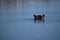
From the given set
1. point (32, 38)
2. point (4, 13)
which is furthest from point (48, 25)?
point (4, 13)

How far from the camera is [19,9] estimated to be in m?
3.94

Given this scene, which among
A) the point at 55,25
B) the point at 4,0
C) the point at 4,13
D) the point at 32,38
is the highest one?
the point at 4,0

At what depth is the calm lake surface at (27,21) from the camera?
3941 millimetres

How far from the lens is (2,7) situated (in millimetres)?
3943

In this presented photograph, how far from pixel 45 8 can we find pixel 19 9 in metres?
0.57

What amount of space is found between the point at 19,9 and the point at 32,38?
2.27 ft

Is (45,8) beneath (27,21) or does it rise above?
above

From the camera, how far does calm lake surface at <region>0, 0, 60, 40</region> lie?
3.94 m

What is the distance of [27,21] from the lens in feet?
13.0

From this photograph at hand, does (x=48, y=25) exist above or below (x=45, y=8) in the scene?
below

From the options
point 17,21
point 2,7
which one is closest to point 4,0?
point 2,7

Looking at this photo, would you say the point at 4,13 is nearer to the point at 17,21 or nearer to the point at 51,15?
the point at 17,21

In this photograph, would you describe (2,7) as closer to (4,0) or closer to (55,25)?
(4,0)

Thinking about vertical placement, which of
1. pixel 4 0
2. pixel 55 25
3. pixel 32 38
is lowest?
pixel 32 38
